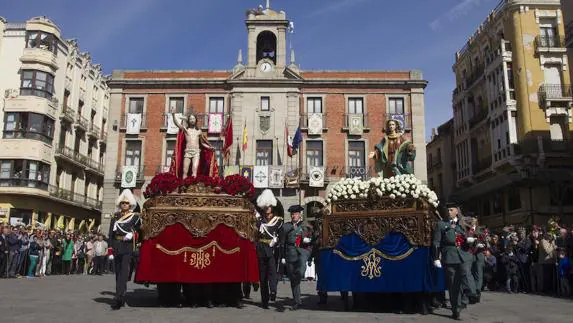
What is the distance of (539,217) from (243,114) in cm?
2148

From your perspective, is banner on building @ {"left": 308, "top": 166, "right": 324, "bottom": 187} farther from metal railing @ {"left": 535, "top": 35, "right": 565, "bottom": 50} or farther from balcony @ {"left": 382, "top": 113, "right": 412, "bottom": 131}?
metal railing @ {"left": 535, "top": 35, "right": 565, "bottom": 50}

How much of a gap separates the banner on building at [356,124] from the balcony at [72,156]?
76.8ft

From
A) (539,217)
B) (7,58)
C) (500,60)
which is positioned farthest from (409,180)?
(7,58)

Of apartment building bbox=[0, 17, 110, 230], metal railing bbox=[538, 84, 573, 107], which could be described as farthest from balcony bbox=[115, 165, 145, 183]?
metal railing bbox=[538, 84, 573, 107]

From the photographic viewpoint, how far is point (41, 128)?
37656 millimetres

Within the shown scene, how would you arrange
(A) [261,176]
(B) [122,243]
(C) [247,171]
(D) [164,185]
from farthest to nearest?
(C) [247,171], (A) [261,176], (D) [164,185], (B) [122,243]

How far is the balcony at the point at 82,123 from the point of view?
43669mm

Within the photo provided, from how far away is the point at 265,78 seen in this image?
36.8 m

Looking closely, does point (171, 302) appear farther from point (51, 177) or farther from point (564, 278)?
point (51, 177)

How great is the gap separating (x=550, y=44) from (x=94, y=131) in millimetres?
40051

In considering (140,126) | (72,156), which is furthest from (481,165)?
(72,156)

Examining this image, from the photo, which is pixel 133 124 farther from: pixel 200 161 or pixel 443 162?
pixel 443 162

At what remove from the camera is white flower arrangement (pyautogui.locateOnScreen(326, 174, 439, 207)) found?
923cm

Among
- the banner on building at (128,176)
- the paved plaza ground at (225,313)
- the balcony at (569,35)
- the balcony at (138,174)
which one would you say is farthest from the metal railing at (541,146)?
the banner on building at (128,176)
